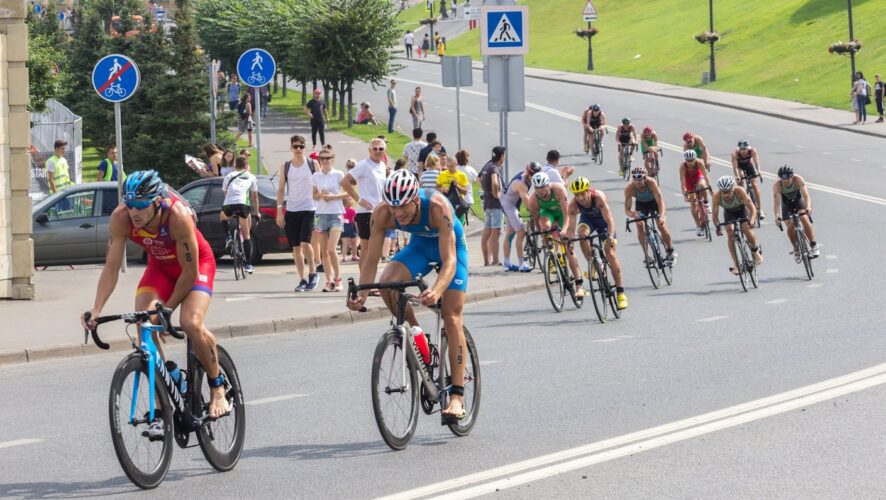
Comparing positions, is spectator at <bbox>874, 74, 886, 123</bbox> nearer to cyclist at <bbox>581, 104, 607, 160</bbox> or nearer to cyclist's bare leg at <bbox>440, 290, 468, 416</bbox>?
cyclist at <bbox>581, 104, 607, 160</bbox>

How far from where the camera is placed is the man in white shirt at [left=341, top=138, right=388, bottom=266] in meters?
19.6

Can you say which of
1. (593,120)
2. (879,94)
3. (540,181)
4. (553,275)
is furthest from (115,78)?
(879,94)

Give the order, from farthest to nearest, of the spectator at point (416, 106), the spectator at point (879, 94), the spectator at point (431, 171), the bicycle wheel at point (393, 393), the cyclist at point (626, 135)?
1. the spectator at point (879, 94)
2. the spectator at point (416, 106)
3. the cyclist at point (626, 135)
4. the spectator at point (431, 171)
5. the bicycle wheel at point (393, 393)

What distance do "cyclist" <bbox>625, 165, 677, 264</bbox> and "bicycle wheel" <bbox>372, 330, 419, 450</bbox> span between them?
11.1 m

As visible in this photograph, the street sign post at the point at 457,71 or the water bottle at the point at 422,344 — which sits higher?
the street sign post at the point at 457,71

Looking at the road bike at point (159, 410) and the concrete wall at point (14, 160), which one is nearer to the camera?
the road bike at point (159, 410)

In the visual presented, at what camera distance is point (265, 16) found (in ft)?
202

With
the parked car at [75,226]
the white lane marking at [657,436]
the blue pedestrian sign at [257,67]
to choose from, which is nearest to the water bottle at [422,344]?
the white lane marking at [657,436]

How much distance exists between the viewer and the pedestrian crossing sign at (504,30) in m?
22.2

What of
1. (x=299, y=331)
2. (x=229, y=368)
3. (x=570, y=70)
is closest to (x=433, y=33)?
(x=570, y=70)

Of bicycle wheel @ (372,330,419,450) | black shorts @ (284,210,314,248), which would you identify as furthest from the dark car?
bicycle wheel @ (372,330,419,450)

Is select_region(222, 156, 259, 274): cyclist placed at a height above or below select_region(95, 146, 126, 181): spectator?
below

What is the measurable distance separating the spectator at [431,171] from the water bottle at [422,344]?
38.8ft

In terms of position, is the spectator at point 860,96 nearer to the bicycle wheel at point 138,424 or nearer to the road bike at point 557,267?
the road bike at point 557,267
